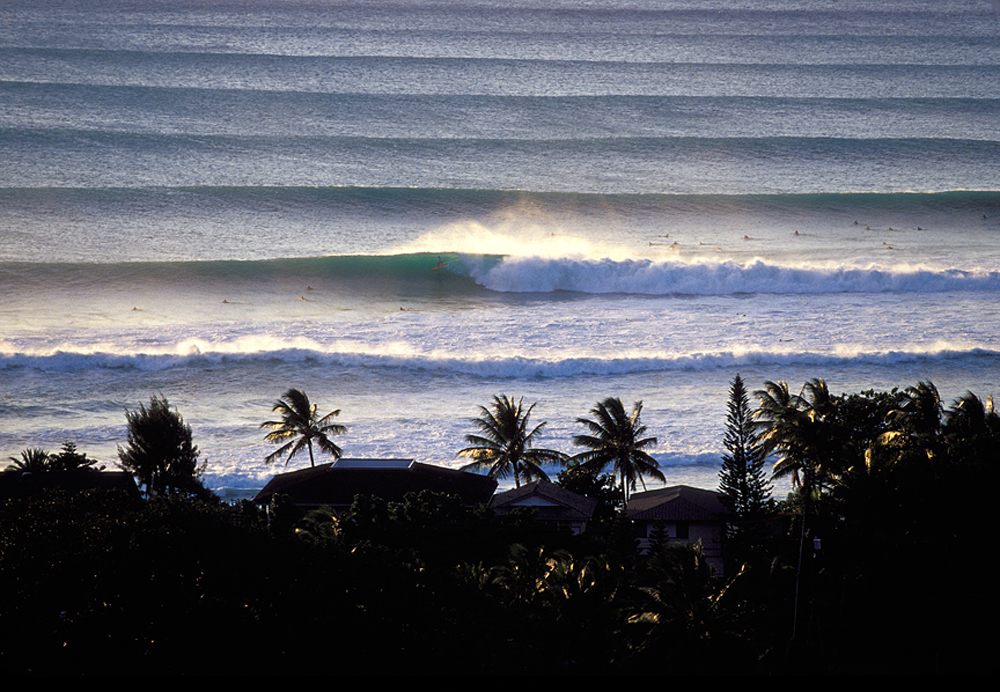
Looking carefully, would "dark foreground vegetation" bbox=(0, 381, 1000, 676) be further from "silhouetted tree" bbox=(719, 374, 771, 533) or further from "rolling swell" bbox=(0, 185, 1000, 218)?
"rolling swell" bbox=(0, 185, 1000, 218)

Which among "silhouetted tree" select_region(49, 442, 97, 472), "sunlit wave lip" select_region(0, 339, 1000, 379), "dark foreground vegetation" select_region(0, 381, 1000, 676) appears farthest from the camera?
"sunlit wave lip" select_region(0, 339, 1000, 379)

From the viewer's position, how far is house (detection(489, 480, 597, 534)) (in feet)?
75.3

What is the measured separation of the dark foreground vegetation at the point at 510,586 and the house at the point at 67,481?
9.89 feet

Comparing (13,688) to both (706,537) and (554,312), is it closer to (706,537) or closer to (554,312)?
(706,537)

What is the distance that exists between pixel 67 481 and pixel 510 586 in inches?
550

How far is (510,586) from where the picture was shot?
17531mm

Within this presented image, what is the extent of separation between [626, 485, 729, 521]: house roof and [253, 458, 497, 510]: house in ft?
13.2

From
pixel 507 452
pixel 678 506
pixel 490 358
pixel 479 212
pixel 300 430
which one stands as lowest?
pixel 678 506

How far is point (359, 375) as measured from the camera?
35.0 metres

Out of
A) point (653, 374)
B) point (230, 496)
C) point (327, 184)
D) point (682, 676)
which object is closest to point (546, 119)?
point (327, 184)

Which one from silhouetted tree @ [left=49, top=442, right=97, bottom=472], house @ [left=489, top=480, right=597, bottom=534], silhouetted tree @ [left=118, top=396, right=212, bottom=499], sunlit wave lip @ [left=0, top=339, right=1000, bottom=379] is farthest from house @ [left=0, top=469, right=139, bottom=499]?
sunlit wave lip @ [left=0, top=339, right=1000, bottom=379]

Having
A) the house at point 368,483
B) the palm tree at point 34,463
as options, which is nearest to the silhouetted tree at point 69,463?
the palm tree at point 34,463

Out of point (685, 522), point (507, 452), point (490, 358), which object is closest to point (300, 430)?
point (507, 452)

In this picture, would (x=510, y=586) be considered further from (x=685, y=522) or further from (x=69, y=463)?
(x=69, y=463)
